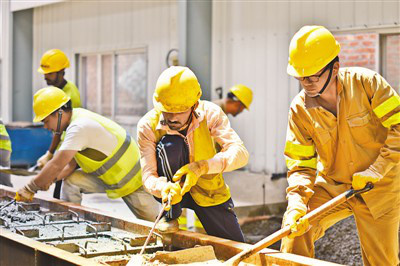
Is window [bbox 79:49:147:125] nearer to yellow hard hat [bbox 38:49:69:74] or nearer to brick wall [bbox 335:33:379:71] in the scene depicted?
yellow hard hat [bbox 38:49:69:74]

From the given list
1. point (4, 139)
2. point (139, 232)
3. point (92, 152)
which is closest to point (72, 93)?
point (4, 139)

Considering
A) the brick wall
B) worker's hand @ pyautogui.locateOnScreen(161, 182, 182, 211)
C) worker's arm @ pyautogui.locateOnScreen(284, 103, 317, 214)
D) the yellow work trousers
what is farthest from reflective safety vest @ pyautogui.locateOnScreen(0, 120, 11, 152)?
the brick wall

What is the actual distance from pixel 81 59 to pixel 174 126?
29.5 feet

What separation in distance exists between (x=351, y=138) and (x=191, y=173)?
104 centimetres

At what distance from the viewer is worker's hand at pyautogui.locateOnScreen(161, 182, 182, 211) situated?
3738mm

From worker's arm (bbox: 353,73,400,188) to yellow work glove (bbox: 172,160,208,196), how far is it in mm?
943

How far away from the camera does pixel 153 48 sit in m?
10.5

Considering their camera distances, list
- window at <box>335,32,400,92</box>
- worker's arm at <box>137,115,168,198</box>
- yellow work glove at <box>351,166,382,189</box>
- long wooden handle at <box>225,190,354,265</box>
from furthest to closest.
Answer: window at <box>335,32,400,92</box>, worker's arm at <box>137,115,168,198</box>, yellow work glove at <box>351,166,382,189</box>, long wooden handle at <box>225,190,354,265</box>

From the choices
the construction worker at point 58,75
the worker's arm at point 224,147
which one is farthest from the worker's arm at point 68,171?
the worker's arm at point 224,147

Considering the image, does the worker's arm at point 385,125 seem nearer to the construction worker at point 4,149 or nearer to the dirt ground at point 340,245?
the dirt ground at point 340,245

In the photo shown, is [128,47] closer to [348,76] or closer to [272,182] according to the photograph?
[272,182]

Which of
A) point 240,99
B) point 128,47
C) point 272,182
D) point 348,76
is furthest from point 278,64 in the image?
point 348,76

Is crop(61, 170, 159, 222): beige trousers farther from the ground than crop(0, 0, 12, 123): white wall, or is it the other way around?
Result: crop(0, 0, 12, 123): white wall

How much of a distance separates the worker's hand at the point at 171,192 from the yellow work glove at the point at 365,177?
107 cm
